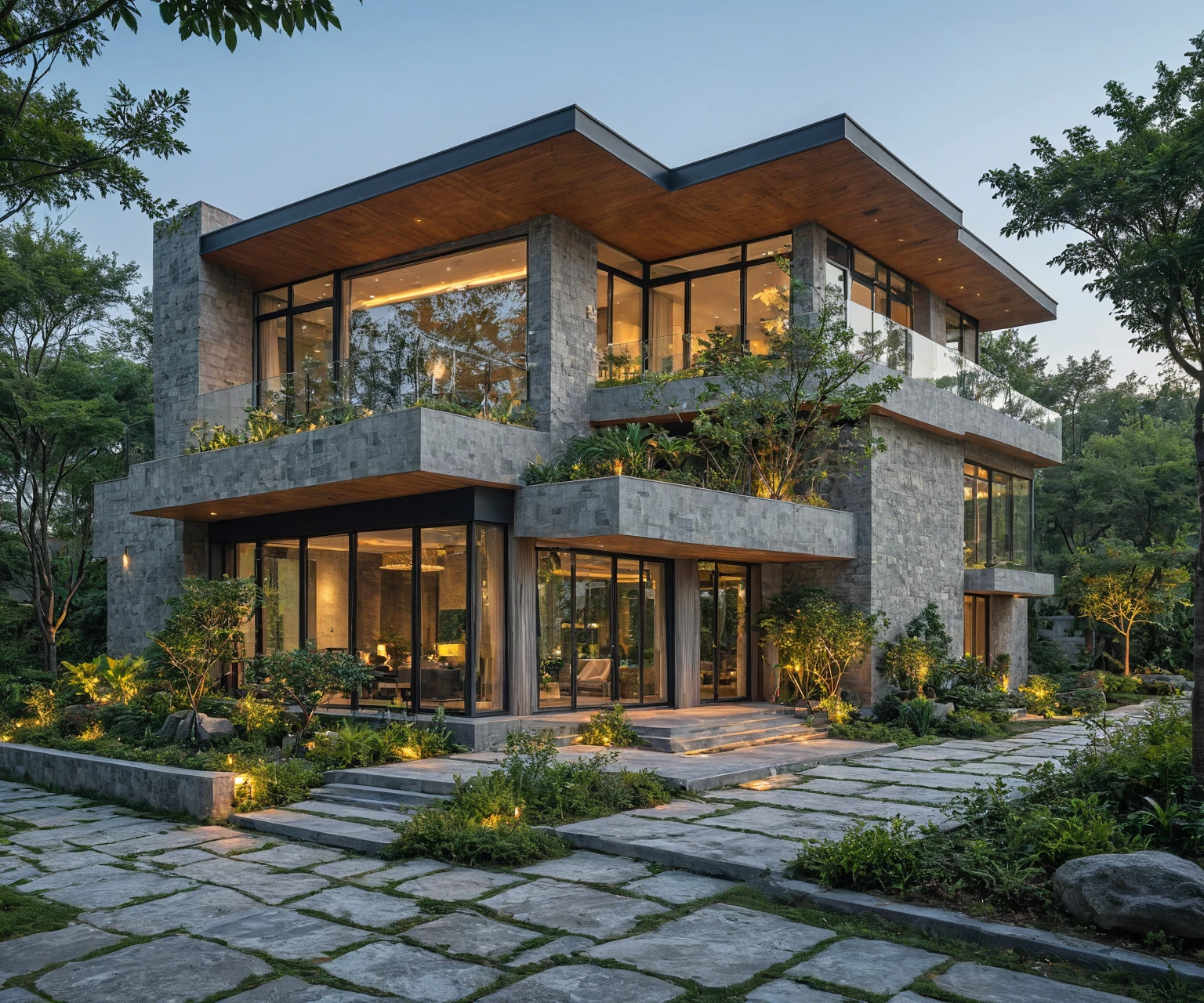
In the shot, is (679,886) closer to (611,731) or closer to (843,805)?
(843,805)

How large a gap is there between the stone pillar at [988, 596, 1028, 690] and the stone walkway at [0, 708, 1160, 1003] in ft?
50.7

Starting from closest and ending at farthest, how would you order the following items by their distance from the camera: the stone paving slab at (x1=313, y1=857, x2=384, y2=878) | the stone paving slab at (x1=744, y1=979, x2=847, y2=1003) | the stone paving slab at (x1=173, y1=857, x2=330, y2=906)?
the stone paving slab at (x1=744, y1=979, x2=847, y2=1003), the stone paving slab at (x1=173, y1=857, x2=330, y2=906), the stone paving slab at (x1=313, y1=857, x2=384, y2=878)

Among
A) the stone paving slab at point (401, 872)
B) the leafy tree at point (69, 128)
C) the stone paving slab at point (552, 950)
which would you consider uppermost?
the leafy tree at point (69, 128)

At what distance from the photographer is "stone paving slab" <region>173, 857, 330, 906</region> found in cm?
706

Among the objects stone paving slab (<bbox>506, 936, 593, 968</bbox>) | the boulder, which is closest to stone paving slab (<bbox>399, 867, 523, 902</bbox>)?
stone paving slab (<bbox>506, 936, 593, 968</bbox>)

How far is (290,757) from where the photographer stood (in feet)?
39.7

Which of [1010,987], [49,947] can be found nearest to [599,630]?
[49,947]

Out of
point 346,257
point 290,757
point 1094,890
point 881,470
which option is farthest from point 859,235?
point 1094,890

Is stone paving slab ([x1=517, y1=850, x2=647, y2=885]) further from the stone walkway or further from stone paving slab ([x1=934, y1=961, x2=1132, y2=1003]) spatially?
stone paving slab ([x1=934, y1=961, x2=1132, y2=1003])

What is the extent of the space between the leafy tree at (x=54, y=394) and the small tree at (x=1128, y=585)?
2339 cm

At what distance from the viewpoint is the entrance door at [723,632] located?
58.3ft

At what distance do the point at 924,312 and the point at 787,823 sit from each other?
1564 cm

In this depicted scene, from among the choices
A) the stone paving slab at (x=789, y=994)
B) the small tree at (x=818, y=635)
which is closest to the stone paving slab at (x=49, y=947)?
the stone paving slab at (x=789, y=994)

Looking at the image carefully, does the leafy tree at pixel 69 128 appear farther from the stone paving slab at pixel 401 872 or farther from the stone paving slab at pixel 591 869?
the stone paving slab at pixel 591 869
